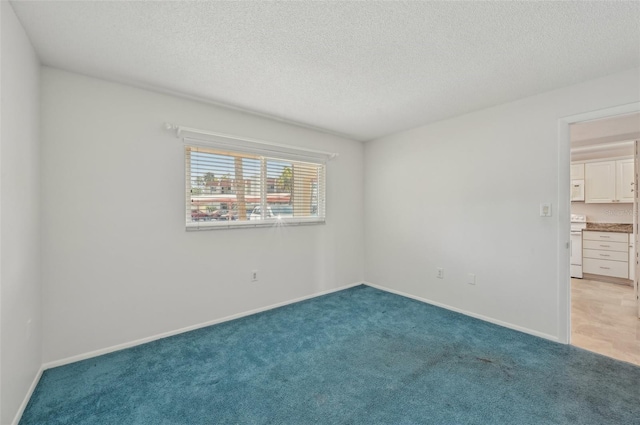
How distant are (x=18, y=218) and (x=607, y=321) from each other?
17.4 feet

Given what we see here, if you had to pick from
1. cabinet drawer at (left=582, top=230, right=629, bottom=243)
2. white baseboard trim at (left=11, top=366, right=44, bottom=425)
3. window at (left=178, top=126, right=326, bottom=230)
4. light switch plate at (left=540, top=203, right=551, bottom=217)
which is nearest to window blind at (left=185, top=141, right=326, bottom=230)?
window at (left=178, top=126, right=326, bottom=230)

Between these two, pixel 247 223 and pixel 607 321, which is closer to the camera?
pixel 607 321

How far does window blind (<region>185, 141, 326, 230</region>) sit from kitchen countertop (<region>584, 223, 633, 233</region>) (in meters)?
4.74

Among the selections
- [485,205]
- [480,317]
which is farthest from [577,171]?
[480,317]

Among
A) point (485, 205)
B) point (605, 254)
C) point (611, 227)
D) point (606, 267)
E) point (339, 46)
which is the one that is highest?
point (339, 46)

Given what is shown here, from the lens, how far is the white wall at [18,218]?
1.50 meters

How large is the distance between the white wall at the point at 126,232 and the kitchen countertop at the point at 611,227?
18.1 ft

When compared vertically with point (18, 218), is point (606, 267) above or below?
below

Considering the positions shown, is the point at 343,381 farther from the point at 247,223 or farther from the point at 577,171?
the point at 577,171

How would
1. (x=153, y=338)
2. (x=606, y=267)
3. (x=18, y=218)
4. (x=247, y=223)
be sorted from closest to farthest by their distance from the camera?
(x=18, y=218) < (x=153, y=338) < (x=247, y=223) < (x=606, y=267)

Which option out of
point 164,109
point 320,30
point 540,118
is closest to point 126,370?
point 164,109

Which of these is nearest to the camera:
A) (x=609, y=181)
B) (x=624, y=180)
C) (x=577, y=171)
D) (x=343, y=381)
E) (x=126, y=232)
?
(x=343, y=381)

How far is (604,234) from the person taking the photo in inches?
181

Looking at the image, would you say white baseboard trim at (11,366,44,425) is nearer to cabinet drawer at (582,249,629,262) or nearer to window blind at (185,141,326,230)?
window blind at (185,141,326,230)
